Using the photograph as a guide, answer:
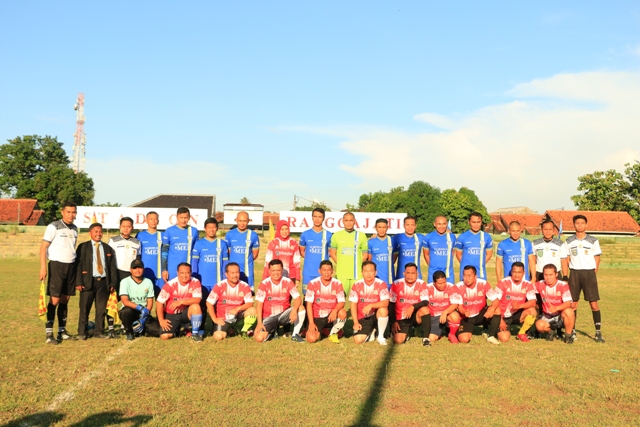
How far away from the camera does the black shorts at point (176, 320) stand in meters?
8.67

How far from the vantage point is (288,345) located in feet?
26.9

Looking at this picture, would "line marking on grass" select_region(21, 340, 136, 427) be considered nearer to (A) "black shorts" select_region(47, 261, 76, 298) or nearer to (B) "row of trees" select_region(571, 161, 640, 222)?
(A) "black shorts" select_region(47, 261, 76, 298)

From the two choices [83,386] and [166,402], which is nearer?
[166,402]

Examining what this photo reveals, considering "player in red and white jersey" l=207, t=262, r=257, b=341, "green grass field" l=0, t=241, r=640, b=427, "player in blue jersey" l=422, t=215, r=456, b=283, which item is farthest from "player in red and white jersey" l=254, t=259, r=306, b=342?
"player in blue jersey" l=422, t=215, r=456, b=283

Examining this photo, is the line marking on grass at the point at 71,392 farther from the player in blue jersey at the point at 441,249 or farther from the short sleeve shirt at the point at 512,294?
the short sleeve shirt at the point at 512,294

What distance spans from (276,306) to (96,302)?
9.10ft

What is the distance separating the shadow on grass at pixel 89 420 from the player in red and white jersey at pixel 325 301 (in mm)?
4167

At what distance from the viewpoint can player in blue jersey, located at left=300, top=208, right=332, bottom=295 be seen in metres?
9.48

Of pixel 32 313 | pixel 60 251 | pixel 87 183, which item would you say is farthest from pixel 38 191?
pixel 60 251

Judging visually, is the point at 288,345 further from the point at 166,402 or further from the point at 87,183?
the point at 87,183

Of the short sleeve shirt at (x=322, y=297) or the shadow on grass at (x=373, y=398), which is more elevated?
the short sleeve shirt at (x=322, y=297)

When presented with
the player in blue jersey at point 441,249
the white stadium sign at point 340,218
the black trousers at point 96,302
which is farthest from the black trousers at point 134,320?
the white stadium sign at point 340,218

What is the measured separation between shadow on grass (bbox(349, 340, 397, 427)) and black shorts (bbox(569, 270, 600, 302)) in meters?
4.00

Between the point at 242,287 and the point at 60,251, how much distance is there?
2762 mm
